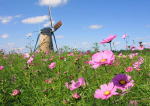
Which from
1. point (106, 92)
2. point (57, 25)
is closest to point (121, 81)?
point (106, 92)

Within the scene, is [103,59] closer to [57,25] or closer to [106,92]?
[106,92]

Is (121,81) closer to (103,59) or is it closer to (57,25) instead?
(103,59)

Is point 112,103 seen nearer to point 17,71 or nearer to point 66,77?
point 66,77

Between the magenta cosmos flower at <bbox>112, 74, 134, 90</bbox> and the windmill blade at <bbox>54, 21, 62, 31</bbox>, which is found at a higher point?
the windmill blade at <bbox>54, 21, 62, 31</bbox>

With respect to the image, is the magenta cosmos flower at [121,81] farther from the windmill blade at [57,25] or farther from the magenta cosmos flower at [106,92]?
the windmill blade at [57,25]

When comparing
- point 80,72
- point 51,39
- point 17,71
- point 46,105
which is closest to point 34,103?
point 46,105

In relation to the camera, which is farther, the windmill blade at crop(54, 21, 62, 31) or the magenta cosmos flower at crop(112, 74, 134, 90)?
the windmill blade at crop(54, 21, 62, 31)

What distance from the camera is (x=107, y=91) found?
1.64m

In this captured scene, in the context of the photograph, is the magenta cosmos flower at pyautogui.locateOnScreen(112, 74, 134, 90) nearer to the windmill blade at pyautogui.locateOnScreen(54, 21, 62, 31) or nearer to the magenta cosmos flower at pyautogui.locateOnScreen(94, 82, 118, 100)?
the magenta cosmos flower at pyautogui.locateOnScreen(94, 82, 118, 100)

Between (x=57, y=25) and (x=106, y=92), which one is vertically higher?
(x=57, y=25)

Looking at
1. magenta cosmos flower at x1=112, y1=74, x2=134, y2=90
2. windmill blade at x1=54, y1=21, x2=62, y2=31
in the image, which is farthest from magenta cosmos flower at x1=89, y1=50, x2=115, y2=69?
windmill blade at x1=54, y1=21, x2=62, y2=31

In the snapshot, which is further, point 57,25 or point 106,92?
point 57,25

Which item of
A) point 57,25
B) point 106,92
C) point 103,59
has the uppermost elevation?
point 57,25

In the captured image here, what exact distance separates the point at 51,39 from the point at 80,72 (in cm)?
1410
